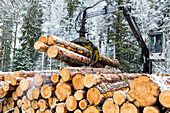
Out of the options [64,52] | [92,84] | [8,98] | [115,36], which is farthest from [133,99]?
[115,36]

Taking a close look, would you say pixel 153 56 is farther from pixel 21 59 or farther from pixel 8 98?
pixel 21 59

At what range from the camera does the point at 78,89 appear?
2.96 metres

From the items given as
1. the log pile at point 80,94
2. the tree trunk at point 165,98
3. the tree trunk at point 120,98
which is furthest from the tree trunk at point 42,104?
the tree trunk at point 165,98

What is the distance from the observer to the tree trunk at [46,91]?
10.5ft

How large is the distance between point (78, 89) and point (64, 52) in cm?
120

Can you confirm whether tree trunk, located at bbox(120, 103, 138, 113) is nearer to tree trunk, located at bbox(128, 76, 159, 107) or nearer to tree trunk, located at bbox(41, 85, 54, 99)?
tree trunk, located at bbox(128, 76, 159, 107)

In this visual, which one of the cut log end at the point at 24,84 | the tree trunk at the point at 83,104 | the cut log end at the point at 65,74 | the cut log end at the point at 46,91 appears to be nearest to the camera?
the tree trunk at the point at 83,104

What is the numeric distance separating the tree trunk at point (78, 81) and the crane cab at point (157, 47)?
5521 mm

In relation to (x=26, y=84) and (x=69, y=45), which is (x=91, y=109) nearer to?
(x=26, y=84)

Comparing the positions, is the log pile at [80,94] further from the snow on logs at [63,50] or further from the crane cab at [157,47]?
the crane cab at [157,47]

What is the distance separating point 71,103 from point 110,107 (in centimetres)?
82

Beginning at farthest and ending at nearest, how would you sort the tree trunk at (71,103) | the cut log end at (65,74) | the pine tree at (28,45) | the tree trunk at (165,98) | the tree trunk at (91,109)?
the pine tree at (28,45), the cut log end at (65,74), the tree trunk at (71,103), the tree trunk at (91,109), the tree trunk at (165,98)

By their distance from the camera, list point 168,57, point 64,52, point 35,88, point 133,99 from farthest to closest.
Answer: point 168,57, point 64,52, point 35,88, point 133,99

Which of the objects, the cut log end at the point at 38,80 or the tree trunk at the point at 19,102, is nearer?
the cut log end at the point at 38,80
